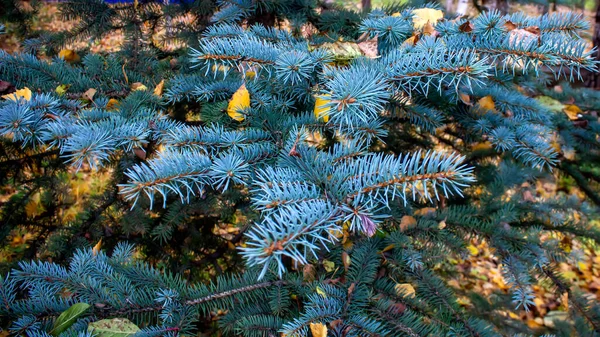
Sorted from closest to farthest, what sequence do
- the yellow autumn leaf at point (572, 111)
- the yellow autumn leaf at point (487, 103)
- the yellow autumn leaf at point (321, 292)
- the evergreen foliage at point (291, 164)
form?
the evergreen foliage at point (291, 164) < the yellow autumn leaf at point (321, 292) < the yellow autumn leaf at point (487, 103) < the yellow autumn leaf at point (572, 111)

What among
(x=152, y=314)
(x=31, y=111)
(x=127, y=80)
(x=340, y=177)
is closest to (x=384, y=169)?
(x=340, y=177)

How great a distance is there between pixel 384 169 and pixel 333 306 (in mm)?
367

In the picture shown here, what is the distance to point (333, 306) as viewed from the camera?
873mm

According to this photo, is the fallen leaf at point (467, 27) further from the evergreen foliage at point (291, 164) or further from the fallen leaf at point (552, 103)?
the fallen leaf at point (552, 103)

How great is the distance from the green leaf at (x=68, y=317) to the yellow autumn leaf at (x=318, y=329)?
0.44m

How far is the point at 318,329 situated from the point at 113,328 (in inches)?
15.5

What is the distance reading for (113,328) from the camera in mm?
774

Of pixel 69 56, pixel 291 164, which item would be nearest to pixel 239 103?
pixel 291 164

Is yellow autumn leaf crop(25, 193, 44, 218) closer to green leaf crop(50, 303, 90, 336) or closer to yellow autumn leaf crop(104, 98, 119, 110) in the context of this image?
yellow autumn leaf crop(104, 98, 119, 110)

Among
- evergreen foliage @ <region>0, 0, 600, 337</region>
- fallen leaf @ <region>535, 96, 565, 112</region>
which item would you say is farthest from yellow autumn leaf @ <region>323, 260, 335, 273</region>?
fallen leaf @ <region>535, 96, 565, 112</region>

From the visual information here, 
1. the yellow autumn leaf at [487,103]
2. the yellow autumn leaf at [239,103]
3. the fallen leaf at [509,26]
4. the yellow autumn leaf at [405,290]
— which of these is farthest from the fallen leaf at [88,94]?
the yellow autumn leaf at [487,103]

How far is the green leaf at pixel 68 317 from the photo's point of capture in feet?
2.55

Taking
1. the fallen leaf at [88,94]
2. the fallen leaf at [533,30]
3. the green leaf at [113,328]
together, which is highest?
the fallen leaf at [533,30]

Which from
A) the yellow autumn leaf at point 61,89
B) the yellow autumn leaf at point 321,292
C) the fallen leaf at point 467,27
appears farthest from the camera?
the yellow autumn leaf at point 61,89
